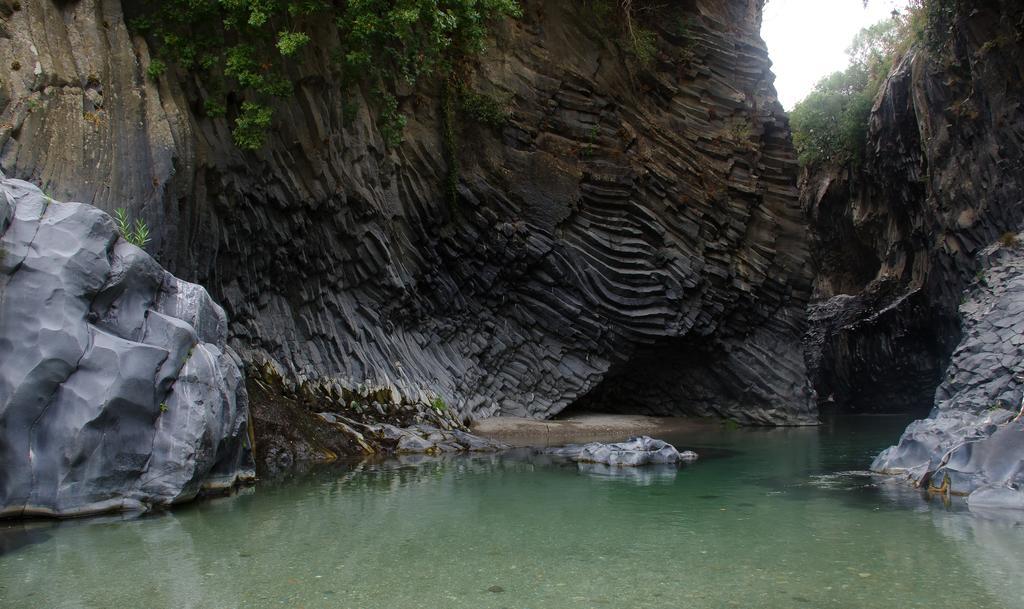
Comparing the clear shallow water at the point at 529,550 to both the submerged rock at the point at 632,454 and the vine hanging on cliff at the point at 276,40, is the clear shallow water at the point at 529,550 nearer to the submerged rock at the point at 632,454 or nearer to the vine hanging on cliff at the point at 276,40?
the submerged rock at the point at 632,454

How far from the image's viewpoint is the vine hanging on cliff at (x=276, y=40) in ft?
39.5

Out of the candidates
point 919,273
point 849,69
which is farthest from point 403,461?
point 849,69

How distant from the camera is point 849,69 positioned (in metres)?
32.0

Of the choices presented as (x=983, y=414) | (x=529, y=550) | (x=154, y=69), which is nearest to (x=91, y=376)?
(x=529, y=550)

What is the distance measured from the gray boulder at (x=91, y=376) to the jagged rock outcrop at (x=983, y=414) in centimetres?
833

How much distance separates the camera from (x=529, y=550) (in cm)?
590

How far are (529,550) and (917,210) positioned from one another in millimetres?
22901

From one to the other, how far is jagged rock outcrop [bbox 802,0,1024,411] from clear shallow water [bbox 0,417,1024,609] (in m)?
12.9

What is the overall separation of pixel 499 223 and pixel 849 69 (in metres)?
20.0

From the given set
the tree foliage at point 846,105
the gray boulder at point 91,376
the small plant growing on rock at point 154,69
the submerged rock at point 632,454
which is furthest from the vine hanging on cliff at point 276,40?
the tree foliage at point 846,105

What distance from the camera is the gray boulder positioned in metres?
6.95

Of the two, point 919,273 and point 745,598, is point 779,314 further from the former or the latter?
point 745,598

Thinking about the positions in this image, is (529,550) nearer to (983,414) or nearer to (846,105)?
(983,414)

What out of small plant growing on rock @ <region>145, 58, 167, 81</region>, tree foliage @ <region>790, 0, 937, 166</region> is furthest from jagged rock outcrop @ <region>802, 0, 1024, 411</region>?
small plant growing on rock @ <region>145, 58, 167, 81</region>
